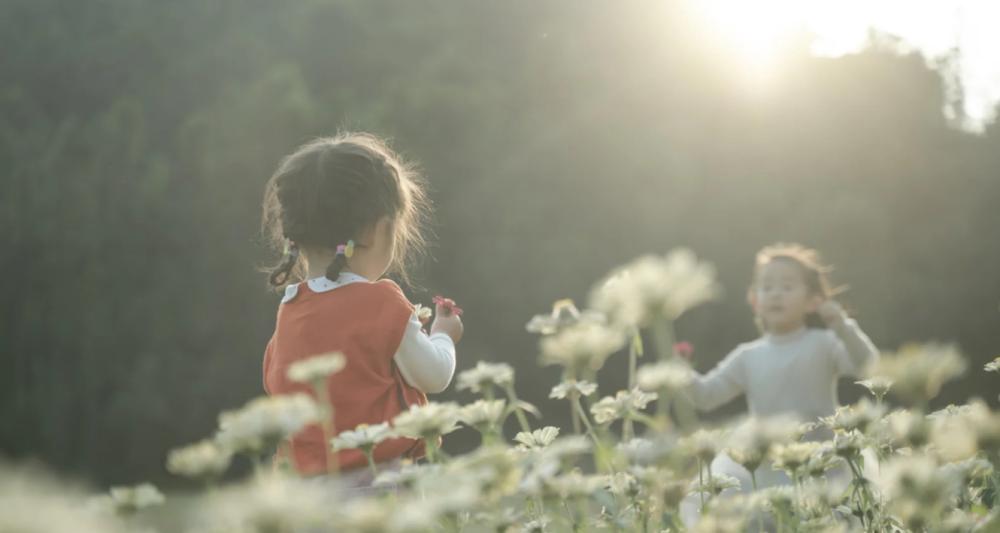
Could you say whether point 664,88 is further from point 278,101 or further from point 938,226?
point 278,101

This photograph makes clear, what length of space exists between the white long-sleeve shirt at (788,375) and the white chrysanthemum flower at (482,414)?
2262 millimetres

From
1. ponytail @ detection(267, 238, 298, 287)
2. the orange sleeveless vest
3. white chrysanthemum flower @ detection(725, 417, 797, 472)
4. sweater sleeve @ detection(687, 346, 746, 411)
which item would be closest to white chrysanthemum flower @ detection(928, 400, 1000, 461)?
white chrysanthemum flower @ detection(725, 417, 797, 472)

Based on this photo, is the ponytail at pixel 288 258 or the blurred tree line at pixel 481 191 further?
the blurred tree line at pixel 481 191

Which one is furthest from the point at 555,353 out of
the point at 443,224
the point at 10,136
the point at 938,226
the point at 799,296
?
the point at 10,136

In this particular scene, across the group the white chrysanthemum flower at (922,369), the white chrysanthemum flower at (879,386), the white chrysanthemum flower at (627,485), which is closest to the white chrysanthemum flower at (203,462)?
the white chrysanthemum flower at (627,485)

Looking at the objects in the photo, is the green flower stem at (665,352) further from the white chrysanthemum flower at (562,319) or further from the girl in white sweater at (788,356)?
the girl in white sweater at (788,356)

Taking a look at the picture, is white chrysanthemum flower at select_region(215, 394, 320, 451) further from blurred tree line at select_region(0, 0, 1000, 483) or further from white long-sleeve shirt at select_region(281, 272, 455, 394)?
blurred tree line at select_region(0, 0, 1000, 483)

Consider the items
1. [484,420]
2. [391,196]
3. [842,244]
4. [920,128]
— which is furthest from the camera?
[920,128]

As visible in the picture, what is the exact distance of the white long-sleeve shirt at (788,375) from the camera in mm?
3129

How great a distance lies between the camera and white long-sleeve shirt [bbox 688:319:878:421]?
3129 mm

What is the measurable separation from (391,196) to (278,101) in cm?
920

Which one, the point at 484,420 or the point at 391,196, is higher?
the point at 391,196

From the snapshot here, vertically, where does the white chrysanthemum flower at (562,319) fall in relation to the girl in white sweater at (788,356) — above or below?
below

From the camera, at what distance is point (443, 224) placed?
32.9ft
